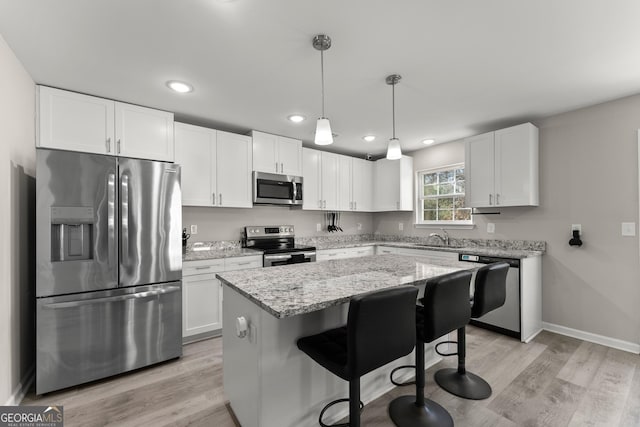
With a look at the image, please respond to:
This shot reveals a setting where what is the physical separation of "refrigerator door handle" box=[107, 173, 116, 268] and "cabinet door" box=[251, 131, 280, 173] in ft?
5.33

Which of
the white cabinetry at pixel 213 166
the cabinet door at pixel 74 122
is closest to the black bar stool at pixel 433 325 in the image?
the white cabinetry at pixel 213 166

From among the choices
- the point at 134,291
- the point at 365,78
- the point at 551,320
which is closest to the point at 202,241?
the point at 134,291

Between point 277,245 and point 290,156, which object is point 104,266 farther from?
point 290,156

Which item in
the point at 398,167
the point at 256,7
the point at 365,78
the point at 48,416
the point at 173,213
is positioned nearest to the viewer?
the point at 256,7

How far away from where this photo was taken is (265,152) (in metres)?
3.71

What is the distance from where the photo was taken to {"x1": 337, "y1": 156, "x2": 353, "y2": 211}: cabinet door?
4605mm

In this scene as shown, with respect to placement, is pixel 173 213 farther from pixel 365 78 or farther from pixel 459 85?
pixel 459 85

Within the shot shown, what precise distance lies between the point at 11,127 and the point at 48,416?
76.4 inches

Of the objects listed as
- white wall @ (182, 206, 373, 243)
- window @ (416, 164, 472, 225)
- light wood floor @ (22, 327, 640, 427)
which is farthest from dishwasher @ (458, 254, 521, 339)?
white wall @ (182, 206, 373, 243)

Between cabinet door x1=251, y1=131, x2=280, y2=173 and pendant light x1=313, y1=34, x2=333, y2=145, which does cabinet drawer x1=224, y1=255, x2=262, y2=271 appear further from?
pendant light x1=313, y1=34, x2=333, y2=145

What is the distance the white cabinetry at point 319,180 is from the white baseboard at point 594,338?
3.05 m

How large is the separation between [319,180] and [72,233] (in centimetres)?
294

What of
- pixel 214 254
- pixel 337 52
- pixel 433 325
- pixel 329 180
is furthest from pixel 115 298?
pixel 329 180

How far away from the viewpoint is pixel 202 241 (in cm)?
359
